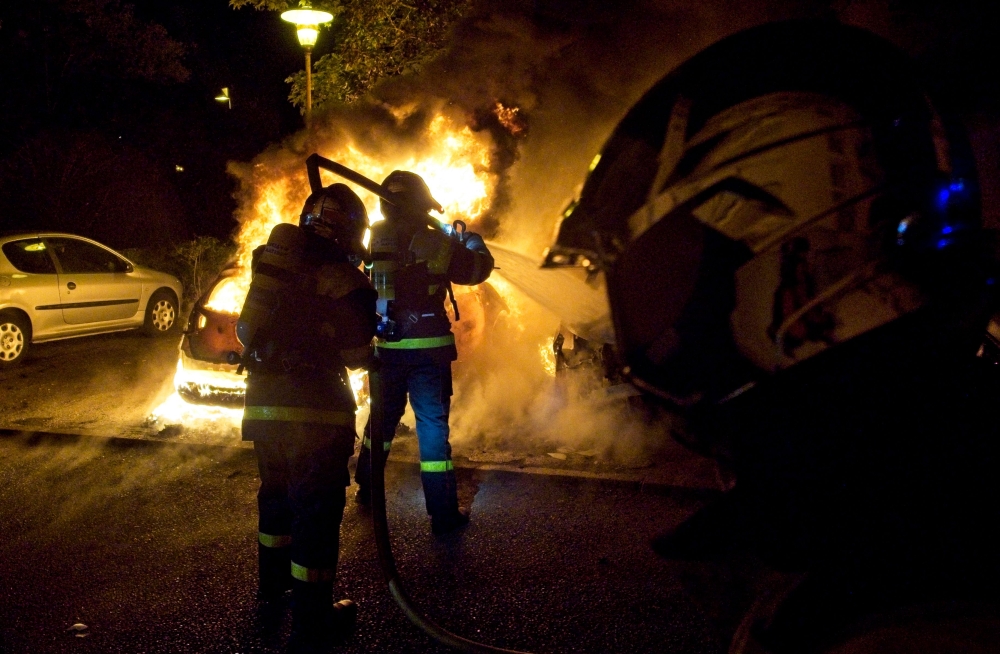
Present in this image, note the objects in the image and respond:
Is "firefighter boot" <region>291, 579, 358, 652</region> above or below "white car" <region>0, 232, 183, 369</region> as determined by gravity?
below

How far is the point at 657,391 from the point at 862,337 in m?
0.55

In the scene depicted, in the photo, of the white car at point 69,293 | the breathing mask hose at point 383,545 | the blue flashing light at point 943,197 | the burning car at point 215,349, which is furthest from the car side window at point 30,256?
the blue flashing light at point 943,197

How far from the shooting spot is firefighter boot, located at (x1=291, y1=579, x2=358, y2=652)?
291 centimetres

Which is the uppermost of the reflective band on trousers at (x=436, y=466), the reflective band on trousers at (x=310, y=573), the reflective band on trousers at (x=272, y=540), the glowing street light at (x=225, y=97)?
the glowing street light at (x=225, y=97)

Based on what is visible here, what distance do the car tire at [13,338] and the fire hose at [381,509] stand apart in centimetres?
660

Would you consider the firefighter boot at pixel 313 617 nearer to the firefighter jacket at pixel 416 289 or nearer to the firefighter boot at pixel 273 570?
the firefighter boot at pixel 273 570

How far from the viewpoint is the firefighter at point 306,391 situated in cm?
292

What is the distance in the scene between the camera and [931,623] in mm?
1815

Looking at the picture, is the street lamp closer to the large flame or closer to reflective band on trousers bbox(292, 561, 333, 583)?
the large flame

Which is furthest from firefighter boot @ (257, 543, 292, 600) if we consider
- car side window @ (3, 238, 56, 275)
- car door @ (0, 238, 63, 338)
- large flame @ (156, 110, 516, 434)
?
car side window @ (3, 238, 56, 275)

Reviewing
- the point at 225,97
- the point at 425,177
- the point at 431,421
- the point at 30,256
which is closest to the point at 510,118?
the point at 425,177

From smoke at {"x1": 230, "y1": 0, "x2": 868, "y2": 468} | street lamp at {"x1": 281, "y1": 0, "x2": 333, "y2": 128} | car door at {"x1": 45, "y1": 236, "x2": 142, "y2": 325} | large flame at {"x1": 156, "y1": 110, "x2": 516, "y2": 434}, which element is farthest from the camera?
car door at {"x1": 45, "y1": 236, "x2": 142, "y2": 325}

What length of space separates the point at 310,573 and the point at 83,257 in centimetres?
851

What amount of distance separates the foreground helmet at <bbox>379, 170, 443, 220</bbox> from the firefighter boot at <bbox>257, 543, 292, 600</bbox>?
1.86m
